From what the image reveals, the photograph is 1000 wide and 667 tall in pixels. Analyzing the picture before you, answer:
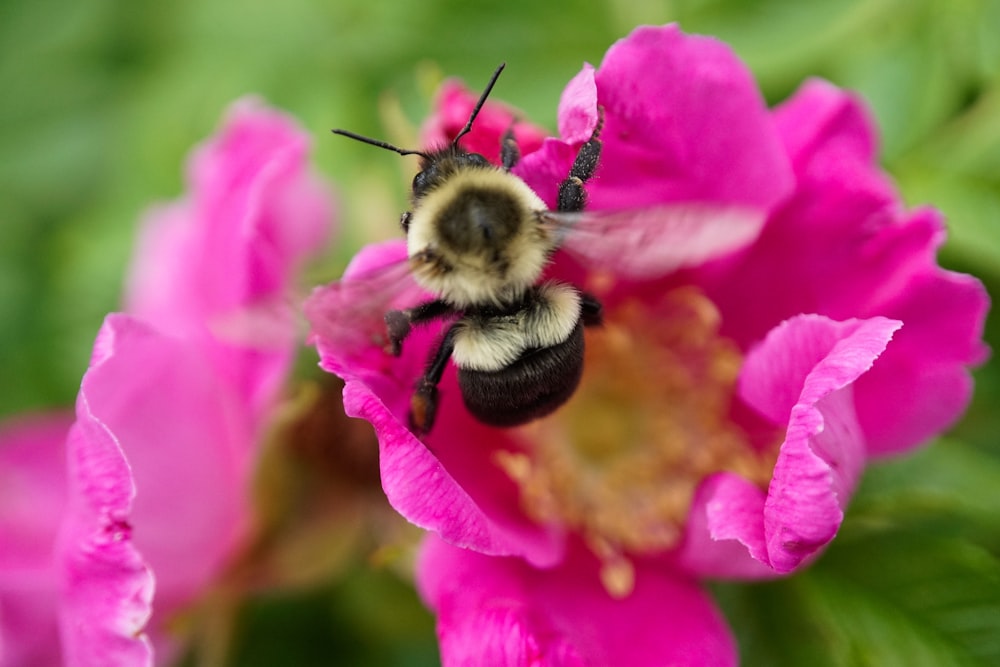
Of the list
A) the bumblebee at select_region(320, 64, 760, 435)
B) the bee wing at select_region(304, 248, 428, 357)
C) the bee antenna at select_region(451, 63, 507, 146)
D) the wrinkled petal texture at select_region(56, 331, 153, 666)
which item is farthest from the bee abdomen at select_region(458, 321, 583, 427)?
the wrinkled petal texture at select_region(56, 331, 153, 666)

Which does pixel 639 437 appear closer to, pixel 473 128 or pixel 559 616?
pixel 559 616

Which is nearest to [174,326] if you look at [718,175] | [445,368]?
[445,368]

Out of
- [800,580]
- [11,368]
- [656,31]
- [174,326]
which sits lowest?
[11,368]

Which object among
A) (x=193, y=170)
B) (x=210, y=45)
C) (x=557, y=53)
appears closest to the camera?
(x=193, y=170)

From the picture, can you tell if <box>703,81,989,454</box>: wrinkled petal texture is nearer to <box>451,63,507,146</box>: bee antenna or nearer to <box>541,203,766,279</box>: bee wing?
<box>541,203,766,279</box>: bee wing

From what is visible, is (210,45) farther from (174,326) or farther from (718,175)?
(718,175)

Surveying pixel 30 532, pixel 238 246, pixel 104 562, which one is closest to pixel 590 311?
pixel 238 246

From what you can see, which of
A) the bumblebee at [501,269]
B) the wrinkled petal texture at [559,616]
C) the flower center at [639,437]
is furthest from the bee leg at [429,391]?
the flower center at [639,437]
